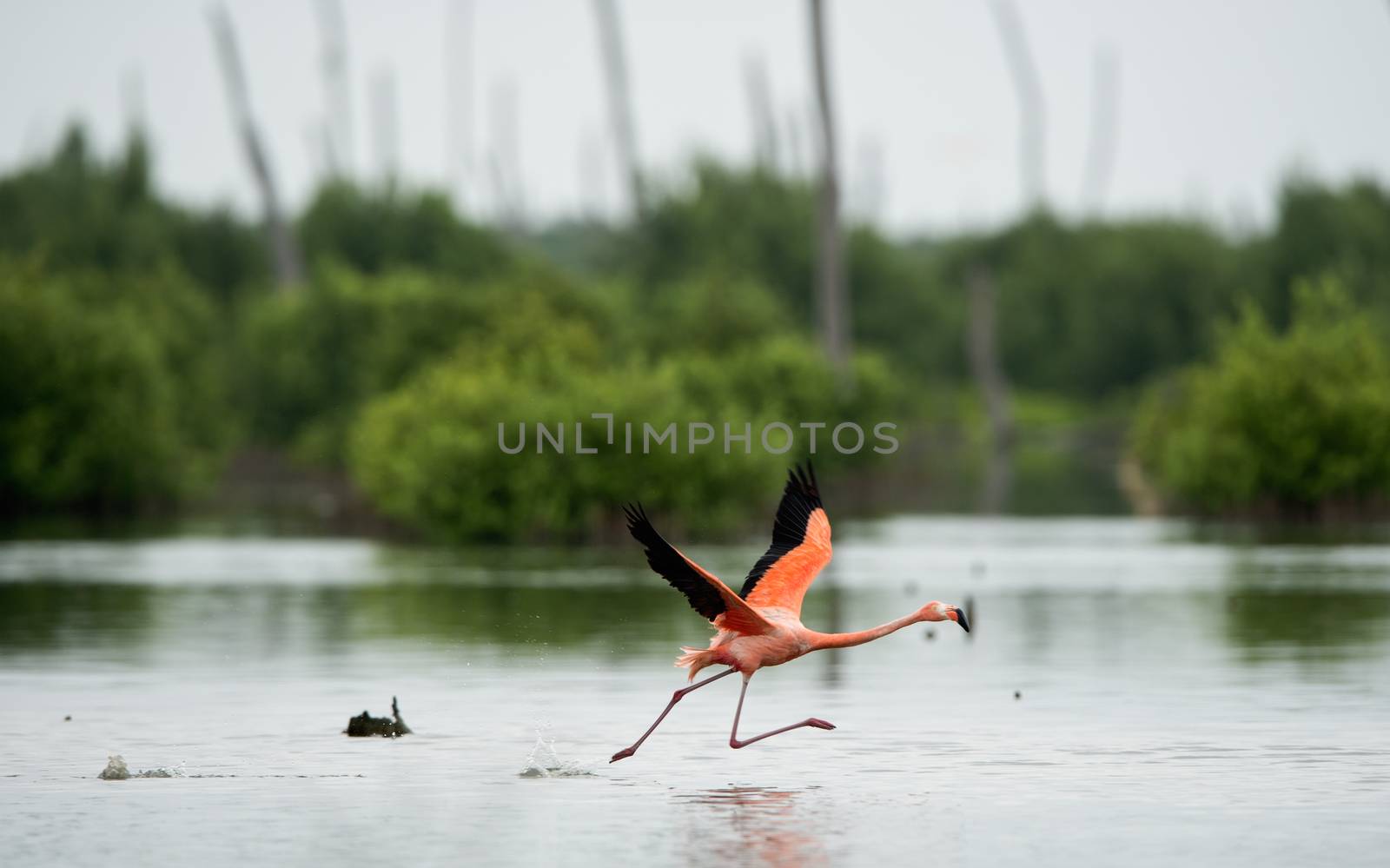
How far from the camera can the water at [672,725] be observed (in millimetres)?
14695

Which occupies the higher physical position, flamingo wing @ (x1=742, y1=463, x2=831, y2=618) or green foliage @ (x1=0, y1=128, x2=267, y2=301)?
green foliage @ (x1=0, y1=128, x2=267, y2=301)

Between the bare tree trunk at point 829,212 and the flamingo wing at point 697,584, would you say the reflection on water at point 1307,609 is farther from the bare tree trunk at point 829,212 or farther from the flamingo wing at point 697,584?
the bare tree trunk at point 829,212

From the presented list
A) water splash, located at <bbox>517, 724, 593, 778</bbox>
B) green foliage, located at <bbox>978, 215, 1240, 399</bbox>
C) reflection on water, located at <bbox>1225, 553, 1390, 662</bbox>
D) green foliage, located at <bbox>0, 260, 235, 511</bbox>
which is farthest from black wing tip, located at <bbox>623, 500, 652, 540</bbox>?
green foliage, located at <bbox>978, 215, 1240, 399</bbox>

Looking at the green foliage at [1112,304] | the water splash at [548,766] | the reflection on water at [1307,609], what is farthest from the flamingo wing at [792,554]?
the green foliage at [1112,304]

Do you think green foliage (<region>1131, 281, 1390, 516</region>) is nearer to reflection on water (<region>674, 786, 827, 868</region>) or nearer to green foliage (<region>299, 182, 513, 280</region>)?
reflection on water (<region>674, 786, 827, 868</region>)

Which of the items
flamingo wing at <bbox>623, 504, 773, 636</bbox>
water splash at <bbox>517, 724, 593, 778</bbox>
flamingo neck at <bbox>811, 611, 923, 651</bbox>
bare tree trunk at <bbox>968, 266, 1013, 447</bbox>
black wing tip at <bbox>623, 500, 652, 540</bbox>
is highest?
bare tree trunk at <bbox>968, 266, 1013, 447</bbox>

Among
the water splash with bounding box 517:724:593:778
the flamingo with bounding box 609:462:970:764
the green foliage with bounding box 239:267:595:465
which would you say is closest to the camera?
the flamingo with bounding box 609:462:970:764

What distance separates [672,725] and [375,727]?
2620mm

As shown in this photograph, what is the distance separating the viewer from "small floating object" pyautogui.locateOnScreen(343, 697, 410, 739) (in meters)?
19.6

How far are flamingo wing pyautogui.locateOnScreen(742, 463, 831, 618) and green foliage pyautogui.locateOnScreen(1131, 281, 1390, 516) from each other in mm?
37795

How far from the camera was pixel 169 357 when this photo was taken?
85.2 m

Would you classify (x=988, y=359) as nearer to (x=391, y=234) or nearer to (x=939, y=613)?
(x=391, y=234)

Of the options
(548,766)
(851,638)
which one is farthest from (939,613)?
(548,766)

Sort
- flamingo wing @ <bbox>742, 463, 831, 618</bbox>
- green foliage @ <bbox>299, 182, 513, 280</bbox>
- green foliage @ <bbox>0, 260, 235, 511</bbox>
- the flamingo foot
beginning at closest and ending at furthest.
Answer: the flamingo foot, flamingo wing @ <bbox>742, 463, 831, 618</bbox>, green foliage @ <bbox>0, 260, 235, 511</bbox>, green foliage @ <bbox>299, 182, 513, 280</bbox>
